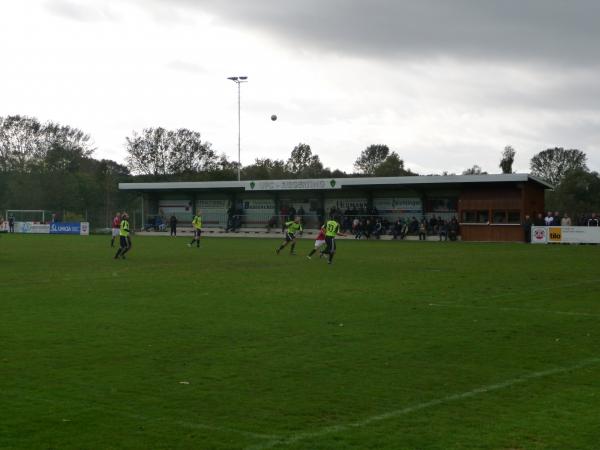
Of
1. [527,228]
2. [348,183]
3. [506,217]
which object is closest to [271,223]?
[348,183]

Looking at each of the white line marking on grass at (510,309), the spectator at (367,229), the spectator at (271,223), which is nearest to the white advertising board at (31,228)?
the spectator at (271,223)

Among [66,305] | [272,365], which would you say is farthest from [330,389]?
[66,305]

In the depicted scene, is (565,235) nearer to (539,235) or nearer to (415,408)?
(539,235)

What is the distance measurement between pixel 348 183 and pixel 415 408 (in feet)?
169

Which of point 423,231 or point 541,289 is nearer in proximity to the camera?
point 541,289

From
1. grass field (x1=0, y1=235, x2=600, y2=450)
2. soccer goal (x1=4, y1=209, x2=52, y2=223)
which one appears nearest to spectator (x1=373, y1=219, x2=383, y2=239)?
soccer goal (x1=4, y1=209, x2=52, y2=223)

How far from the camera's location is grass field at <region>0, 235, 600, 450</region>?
21.9 ft

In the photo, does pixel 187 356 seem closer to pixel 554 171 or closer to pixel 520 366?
pixel 520 366

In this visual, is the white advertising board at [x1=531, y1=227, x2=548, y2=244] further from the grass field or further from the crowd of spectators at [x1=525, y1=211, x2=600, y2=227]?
the grass field

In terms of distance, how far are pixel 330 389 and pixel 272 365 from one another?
1.44 m

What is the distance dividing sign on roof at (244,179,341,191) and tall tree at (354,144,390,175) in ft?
177

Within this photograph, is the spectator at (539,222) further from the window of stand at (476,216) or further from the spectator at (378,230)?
the spectator at (378,230)

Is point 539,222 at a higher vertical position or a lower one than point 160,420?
higher

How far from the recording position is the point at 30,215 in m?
74.8
